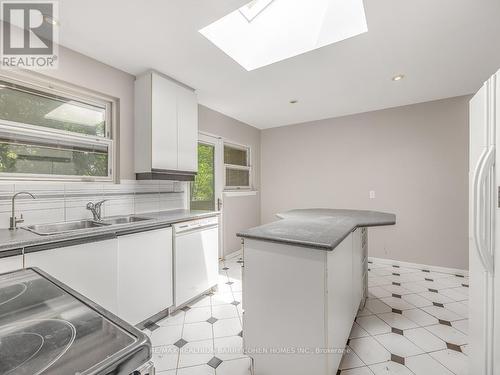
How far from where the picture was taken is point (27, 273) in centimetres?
90

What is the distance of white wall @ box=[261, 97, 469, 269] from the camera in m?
3.29

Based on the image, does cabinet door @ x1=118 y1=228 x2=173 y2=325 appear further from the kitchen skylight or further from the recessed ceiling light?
the kitchen skylight

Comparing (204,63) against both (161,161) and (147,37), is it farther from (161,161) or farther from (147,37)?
(161,161)

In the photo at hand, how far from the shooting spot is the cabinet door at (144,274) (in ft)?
6.20

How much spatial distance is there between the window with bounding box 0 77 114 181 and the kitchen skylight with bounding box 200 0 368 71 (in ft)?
4.68

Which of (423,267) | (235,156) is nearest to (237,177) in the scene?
(235,156)

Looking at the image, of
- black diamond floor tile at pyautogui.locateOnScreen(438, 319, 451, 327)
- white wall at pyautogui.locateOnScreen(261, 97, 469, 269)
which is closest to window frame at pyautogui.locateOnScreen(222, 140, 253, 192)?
white wall at pyautogui.locateOnScreen(261, 97, 469, 269)

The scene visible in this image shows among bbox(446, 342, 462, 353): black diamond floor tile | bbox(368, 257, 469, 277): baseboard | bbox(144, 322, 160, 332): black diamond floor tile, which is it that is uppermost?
bbox(368, 257, 469, 277): baseboard

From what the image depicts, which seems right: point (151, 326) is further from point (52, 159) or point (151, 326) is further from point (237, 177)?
point (237, 177)

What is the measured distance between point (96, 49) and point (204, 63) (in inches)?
37.8

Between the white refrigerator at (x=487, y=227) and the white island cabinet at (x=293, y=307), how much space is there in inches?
28.0

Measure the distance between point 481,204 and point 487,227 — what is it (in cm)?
12

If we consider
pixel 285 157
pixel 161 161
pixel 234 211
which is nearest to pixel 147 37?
pixel 161 161

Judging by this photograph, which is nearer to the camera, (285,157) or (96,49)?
(96,49)
